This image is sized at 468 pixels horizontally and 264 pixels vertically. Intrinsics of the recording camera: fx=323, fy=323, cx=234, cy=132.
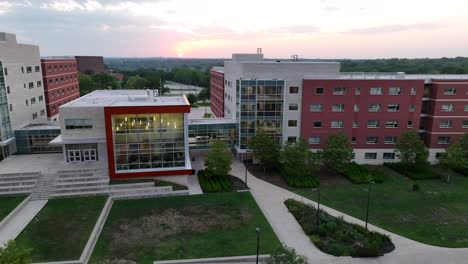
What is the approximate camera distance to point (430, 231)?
27203 millimetres

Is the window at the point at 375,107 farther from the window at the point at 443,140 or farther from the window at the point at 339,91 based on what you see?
the window at the point at 443,140

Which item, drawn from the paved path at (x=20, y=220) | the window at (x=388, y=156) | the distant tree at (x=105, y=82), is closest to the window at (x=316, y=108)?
the window at (x=388, y=156)

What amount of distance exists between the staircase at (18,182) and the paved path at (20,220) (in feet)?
7.42

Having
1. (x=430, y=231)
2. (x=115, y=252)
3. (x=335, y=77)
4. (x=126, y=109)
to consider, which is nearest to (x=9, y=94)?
(x=126, y=109)

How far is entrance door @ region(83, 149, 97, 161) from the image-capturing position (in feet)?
123

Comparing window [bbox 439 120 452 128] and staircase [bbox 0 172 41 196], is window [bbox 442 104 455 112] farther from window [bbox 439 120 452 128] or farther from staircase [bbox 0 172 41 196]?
staircase [bbox 0 172 41 196]

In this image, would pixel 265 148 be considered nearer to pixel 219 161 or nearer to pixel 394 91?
pixel 219 161

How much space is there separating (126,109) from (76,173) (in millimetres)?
9100

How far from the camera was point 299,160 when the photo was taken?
124 feet

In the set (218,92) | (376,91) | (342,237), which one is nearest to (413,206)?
(342,237)

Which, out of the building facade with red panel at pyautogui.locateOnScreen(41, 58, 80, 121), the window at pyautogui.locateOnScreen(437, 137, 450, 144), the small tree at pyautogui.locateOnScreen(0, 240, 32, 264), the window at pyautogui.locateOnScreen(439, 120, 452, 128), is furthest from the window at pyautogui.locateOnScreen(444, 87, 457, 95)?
the building facade with red panel at pyautogui.locateOnScreen(41, 58, 80, 121)

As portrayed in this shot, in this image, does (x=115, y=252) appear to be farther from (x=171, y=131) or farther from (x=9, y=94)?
(x=9, y=94)

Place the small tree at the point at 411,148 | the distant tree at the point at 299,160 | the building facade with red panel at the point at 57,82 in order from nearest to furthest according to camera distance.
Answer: the distant tree at the point at 299,160 < the small tree at the point at 411,148 < the building facade with red panel at the point at 57,82

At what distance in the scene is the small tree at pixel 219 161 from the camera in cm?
3700
